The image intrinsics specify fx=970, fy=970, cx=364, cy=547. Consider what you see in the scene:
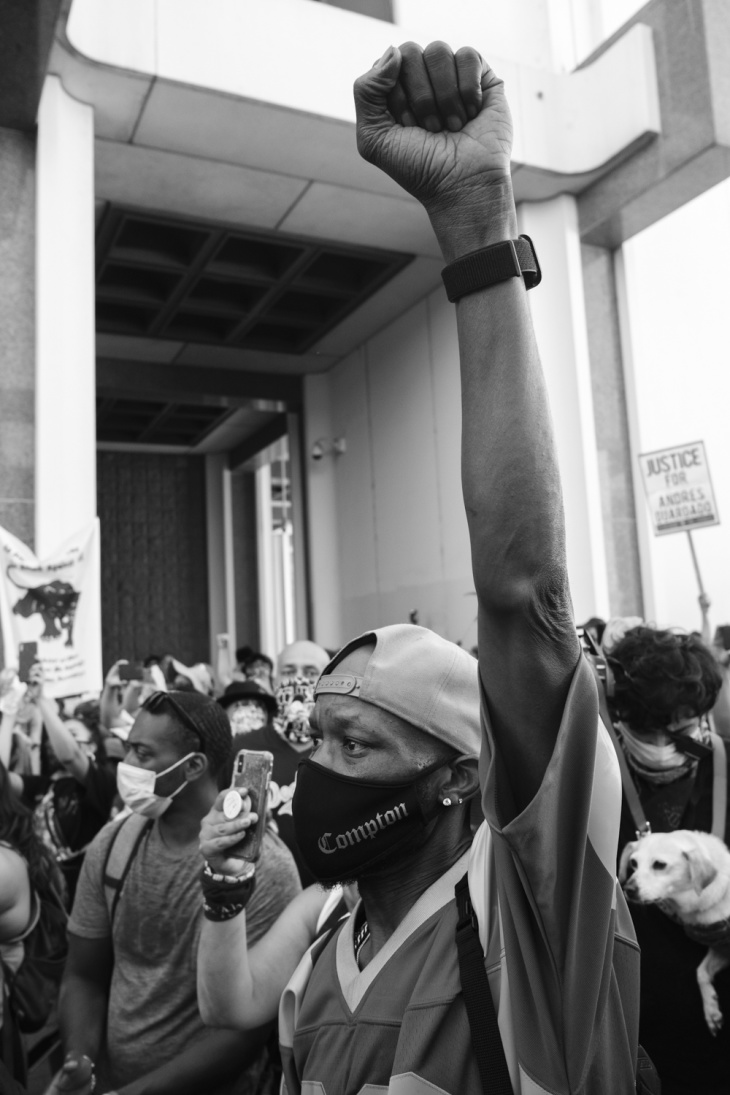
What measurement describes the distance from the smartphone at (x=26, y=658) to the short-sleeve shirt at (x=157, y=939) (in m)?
3.38

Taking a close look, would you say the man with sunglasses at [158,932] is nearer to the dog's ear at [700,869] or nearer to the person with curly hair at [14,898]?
the person with curly hair at [14,898]

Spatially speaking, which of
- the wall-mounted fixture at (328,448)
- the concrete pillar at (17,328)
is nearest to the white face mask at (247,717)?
the concrete pillar at (17,328)

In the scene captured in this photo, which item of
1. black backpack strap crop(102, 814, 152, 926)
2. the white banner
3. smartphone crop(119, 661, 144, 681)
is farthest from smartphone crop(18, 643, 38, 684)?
black backpack strap crop(102, 814, 152, 926)

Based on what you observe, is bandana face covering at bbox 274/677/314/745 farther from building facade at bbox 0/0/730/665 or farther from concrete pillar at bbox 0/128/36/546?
concrete pillar at bbox 0/128/36/546

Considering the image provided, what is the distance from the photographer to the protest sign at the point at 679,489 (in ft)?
25.4

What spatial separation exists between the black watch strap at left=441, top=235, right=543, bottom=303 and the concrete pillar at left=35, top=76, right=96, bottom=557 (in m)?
6.57

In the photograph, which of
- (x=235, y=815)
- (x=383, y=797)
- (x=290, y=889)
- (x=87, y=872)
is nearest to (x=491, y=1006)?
(x=383, y=797)

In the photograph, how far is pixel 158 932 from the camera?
108 inches

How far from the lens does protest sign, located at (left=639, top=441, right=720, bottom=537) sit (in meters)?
7.74

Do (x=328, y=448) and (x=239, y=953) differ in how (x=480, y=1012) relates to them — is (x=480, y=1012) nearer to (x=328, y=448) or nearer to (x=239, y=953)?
(x=239, y=953)

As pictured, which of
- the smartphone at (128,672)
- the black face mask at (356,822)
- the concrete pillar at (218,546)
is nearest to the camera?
the black face mask at (356,822)

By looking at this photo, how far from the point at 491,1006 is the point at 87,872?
1.99 meters

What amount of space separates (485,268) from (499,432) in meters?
0.21

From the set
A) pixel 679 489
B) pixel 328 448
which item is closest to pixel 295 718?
pixel 679 489
